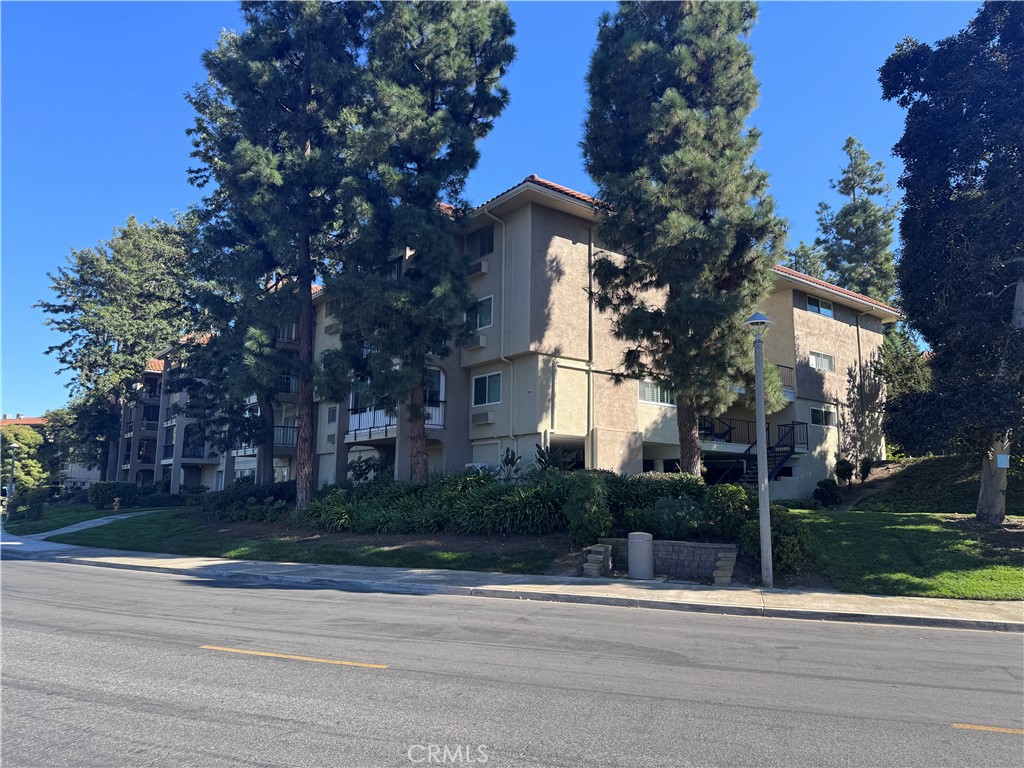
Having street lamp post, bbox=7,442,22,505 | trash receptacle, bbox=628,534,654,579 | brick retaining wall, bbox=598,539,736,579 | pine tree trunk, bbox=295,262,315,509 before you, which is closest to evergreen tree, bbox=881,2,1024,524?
brick retaining wall, bbox=598,539,736,579

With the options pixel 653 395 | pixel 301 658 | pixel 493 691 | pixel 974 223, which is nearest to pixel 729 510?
pixel 974 223

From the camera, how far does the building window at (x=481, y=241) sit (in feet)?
87.4

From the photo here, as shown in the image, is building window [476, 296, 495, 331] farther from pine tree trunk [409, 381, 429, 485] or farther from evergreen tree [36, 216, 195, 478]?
evergreen tree [36, 216, 195, 478]

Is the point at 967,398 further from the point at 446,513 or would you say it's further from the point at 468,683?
the point at 468,683

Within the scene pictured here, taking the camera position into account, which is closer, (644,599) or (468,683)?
(468,683)

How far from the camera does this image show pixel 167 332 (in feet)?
154

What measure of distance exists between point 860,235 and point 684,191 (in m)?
33.4

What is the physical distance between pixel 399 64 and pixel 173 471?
34.4 m

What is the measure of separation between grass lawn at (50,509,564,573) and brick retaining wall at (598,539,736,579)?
2.45 metres

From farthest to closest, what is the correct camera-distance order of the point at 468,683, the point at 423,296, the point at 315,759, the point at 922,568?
the point at 423,296 → the point at 922,568 → the point at 468,683 → the point at 315,759

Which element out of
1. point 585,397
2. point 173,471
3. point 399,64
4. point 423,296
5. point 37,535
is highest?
point 399,64

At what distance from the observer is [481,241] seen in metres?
27.1

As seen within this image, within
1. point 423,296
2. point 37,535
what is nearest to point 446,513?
point 423,296

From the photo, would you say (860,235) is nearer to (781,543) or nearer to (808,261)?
(808,261)
